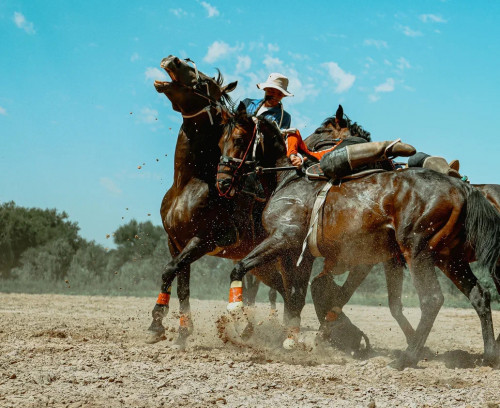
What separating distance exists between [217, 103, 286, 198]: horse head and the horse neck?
1.93 feet

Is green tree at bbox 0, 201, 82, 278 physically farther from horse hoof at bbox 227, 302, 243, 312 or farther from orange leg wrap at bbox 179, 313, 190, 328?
horse hoof at bbox 227, 302, 243, 312

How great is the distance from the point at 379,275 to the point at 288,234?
18.9 metres

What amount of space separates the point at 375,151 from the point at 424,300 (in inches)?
66.8

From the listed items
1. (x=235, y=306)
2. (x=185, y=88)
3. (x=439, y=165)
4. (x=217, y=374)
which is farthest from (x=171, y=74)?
(x=217, y=374)

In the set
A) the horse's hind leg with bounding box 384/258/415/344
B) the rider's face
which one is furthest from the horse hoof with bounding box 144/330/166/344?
the rider's face

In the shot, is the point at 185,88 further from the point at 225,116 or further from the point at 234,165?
the point at 234,165

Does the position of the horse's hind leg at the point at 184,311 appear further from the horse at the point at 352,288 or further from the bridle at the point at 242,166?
the horse at the point at 352,288

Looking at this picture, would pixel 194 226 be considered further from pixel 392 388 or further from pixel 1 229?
pixel 1 229

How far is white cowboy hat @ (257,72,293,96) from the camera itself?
807 cm

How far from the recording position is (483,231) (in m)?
5.82

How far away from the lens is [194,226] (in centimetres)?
735

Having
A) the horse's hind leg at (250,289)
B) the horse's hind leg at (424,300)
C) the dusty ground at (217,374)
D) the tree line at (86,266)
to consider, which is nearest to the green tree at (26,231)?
the tree line at (86,266)

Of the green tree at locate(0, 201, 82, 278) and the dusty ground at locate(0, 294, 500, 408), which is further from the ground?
the green tree at locate(0, 201, 82, 278)

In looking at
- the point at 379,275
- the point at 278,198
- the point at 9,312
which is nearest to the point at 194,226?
the point at 278,198
